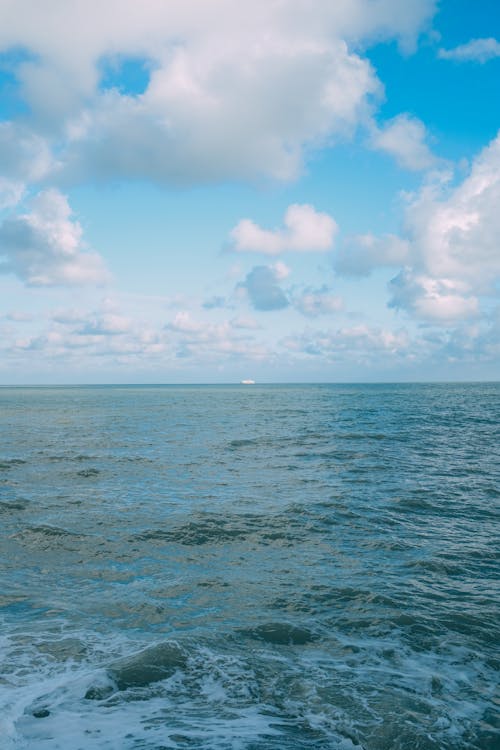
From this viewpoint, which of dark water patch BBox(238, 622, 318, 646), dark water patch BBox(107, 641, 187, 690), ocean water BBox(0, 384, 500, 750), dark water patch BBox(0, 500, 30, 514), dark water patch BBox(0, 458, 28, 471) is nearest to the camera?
ocean water BBox(0, 384, 500, 750)

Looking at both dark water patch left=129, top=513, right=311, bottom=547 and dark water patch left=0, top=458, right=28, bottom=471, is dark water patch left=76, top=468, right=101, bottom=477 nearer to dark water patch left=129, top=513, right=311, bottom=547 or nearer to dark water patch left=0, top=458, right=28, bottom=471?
dark water patch left=0, top=458, right=28, bottom=471

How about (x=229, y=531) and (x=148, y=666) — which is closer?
(x=148, y=666)

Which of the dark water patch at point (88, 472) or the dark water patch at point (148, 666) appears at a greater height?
the dark water patch at point (148, 666)

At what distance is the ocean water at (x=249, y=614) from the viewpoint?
7262 millimetres

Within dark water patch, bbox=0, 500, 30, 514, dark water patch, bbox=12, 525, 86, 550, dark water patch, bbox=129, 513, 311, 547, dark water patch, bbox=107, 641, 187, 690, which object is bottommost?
dark water patch, bbox=129, 513, 311, 547

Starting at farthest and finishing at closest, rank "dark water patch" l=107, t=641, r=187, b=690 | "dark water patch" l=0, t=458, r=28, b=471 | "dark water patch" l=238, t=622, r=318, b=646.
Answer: "dark water patch" l=0, t=458, r=28, b=471 → "dark water patch" l=238, t=622, r=318, b=646 → "dark water patch" l=107, t=641, r=187, b=690

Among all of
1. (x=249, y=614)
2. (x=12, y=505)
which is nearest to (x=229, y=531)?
(x=249, y=614)

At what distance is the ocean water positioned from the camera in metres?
7.26

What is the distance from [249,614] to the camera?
10711mm

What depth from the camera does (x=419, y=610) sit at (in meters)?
10.9

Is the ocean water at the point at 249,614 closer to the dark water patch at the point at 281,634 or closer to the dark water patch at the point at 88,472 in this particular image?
the dark water patch at the point at 281,634

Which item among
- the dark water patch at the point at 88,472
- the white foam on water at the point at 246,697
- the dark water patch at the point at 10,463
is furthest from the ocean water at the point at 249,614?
the dark water patch at the point at 10,463

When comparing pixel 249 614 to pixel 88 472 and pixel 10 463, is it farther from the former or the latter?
pixel 10 463

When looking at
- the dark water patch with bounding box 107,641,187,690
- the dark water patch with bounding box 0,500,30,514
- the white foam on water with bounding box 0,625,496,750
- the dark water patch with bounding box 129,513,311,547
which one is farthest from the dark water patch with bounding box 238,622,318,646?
the dark water patch with bounding box 0,500,30,514
